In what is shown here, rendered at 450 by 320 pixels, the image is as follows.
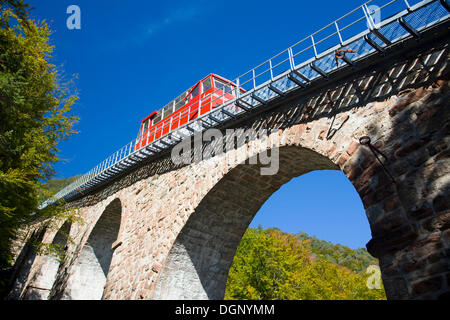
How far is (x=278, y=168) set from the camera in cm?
648

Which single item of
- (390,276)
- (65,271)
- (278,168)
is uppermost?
(278,168)

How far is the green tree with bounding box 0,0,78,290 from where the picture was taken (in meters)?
7.02

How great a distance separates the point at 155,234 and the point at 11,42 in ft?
20.1

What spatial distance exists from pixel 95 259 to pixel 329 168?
10.0 metres

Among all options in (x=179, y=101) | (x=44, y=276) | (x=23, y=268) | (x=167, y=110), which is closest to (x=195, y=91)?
(x=179, y=101)

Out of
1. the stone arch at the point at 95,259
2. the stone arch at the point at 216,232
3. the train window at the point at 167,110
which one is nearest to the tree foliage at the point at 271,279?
the stone arch at the point at 95,259

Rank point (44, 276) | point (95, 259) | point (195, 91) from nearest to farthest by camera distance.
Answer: point (195, 91)
point (95, 259)
point (44, 276)

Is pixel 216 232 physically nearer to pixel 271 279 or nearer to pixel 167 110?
pixel 167 110

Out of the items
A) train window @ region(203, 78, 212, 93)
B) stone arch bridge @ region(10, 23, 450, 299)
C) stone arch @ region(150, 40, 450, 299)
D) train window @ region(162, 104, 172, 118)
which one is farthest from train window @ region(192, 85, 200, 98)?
stone arch @ region(150, 40, 450, 299)

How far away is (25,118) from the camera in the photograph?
775 cm

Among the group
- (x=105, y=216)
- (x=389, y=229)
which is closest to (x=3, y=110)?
(x=105, y=216)

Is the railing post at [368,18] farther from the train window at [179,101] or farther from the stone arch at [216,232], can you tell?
the train window at [179,101]

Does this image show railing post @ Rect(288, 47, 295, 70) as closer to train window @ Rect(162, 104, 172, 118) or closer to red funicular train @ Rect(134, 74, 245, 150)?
red funicular train @ Rect(134, 74, 245, 150)
